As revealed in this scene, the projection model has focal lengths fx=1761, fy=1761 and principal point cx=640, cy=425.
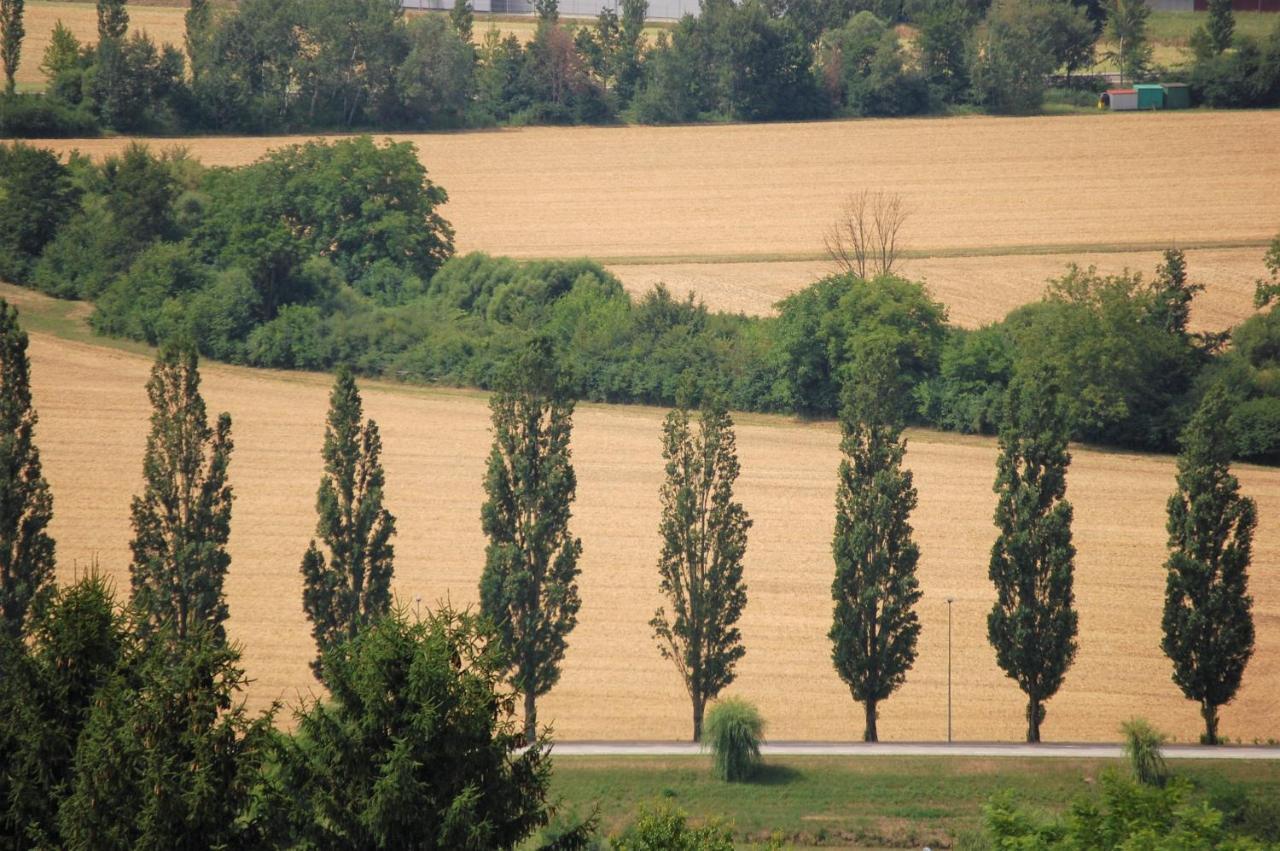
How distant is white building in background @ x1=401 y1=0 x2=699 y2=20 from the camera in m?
136

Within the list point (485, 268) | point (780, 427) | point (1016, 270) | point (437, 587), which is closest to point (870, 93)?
point (1016, 270)

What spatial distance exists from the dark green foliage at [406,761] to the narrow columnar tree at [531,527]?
2004cm

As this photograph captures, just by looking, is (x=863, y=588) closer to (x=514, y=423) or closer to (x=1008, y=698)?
(x=1008, y=698)

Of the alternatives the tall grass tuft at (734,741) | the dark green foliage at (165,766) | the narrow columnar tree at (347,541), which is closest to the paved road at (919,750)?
the tall grass tuft at (734,741)

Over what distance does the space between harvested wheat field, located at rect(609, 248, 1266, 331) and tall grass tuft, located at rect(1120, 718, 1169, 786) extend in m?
39.9

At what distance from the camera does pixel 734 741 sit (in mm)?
39469

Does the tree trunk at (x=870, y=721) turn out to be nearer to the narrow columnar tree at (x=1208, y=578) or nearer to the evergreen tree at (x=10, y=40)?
the narrow columnar tree at (x=1208, y=578)

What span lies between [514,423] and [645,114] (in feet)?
242

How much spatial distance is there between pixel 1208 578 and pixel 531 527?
55.2 ft

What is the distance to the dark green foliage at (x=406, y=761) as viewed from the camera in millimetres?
21031

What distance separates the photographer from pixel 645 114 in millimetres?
117062

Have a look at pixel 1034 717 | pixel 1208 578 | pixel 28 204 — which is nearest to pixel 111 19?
pixel 28 204

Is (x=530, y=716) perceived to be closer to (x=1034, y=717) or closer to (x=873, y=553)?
(x=873, y=553)

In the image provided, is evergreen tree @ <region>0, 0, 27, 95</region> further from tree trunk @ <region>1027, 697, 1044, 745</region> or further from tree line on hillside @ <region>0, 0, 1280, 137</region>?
tree trunk @ <region>1027, 697, 1044, 745</region>
